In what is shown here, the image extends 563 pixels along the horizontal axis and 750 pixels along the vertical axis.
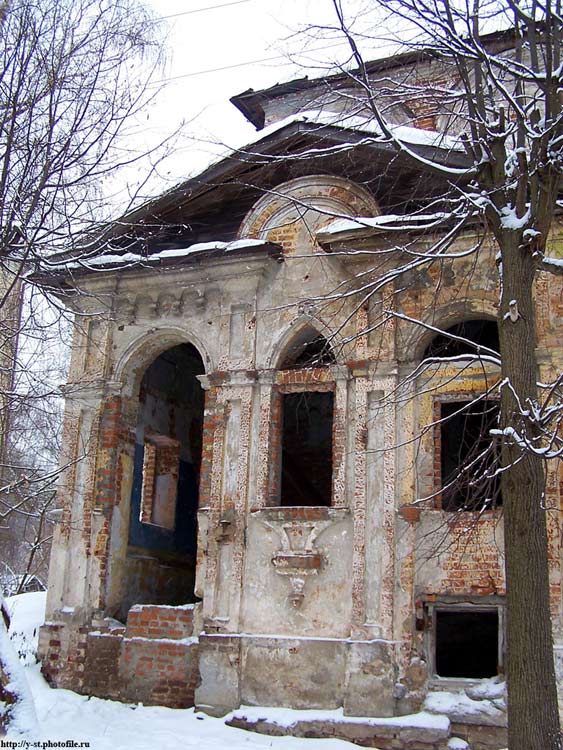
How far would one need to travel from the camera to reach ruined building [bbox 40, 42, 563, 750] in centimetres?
1009

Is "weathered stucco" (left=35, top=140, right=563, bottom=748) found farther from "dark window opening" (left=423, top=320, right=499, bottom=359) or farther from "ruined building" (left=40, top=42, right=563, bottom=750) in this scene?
"dark window opening" (left=423, top=320, right=499, bottom=359)

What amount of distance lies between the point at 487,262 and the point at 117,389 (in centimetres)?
541

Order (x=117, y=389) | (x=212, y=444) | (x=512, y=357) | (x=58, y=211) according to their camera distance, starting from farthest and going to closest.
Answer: (x=117, y=389) < (x=212, y=444) < (x=58, y=211) < (x=512, y=357)

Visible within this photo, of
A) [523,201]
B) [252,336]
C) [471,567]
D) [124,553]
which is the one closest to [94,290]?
[252,336]

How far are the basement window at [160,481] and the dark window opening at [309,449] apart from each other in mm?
2189

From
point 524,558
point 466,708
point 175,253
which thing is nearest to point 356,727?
point 466,708

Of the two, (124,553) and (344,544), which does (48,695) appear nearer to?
(124,553)

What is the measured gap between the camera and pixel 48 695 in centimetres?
1112

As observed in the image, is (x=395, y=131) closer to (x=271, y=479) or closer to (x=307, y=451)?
(x=271, y=479)

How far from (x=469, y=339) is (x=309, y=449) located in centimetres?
395

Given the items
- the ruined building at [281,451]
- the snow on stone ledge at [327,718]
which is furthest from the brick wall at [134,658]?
the snow on stone ledge at [327,718]

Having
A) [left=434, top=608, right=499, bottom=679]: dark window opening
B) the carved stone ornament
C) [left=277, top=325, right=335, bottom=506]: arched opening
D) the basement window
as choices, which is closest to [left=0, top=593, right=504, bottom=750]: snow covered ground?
the carved stone ornament

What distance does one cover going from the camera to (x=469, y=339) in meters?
13.4

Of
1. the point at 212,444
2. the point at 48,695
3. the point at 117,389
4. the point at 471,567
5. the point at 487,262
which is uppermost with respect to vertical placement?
the point at 487,262
